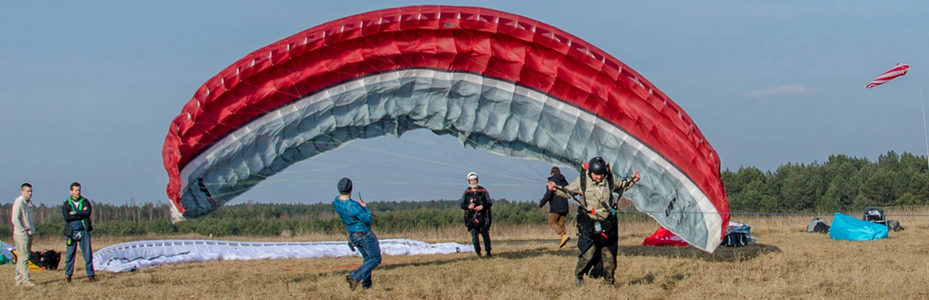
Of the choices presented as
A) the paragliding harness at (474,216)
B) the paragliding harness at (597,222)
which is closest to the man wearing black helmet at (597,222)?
the paragliding harness at (597,222)

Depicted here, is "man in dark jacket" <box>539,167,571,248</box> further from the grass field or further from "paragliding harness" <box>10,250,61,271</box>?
"paragliding harness" <box>10,250,61,271</box>

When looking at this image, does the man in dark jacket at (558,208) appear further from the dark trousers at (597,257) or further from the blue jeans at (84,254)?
the blue jeans at (84,254)

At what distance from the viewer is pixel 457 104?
31.6ft

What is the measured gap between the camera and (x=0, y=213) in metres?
40.8

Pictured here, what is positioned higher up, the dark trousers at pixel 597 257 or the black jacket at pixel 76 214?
the black jacket at pixel 76 214

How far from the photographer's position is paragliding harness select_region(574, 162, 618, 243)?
777 centimetres

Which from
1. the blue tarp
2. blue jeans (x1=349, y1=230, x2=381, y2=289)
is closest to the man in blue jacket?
blue jeans (x1=349, y1=230, x2=381, y2=289)

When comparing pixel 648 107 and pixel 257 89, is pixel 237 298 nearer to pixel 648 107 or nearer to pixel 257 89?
pixel 257 89

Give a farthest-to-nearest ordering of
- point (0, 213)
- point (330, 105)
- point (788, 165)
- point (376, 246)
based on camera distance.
Answer: 1. point (788, 165)
2. point (0, 213)
3. point (330, 105)
4. point (376, 246)

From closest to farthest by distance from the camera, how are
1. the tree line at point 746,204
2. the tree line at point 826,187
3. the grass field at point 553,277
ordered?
the grass field at point 553,277 → the tree line at point 746,204 → the tree line at point 826,187

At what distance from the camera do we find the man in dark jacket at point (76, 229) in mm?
9977

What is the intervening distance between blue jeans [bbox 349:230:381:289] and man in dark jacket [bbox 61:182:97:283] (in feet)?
12.2

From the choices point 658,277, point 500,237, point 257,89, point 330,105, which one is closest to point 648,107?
point 658,277

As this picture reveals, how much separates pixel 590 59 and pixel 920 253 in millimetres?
4941
